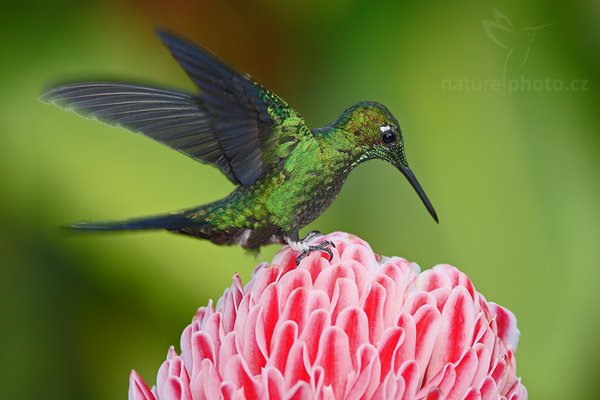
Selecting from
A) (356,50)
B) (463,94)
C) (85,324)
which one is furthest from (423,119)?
(85,324)

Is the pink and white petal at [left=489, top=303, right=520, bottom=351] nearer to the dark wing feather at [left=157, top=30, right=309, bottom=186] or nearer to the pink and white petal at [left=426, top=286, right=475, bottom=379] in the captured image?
the pink and white petal at [left=426, top=286, right=475, bottom=379]

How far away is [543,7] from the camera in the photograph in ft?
7.21

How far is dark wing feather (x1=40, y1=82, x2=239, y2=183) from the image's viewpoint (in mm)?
1138

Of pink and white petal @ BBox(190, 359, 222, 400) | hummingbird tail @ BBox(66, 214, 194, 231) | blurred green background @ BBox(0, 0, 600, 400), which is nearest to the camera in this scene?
hummingbird tail @ BBox(66, 214, 194, 231)

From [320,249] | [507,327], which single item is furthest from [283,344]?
[507,327]

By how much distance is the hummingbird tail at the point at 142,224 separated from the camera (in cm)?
98

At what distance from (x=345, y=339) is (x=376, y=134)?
0.87 ft

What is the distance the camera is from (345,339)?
1.05m

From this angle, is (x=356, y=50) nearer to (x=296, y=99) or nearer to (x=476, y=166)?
→ (x=296, y=99)

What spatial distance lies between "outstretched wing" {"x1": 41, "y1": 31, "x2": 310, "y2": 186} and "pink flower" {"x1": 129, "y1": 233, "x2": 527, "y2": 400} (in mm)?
133

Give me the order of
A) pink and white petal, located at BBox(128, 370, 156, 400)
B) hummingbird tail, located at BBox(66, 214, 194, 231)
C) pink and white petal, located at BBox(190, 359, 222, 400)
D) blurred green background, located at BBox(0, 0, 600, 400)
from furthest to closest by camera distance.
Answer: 1. blurred green background, located at BBox(0, 0, 600, 400)
2. pink and white petal, located at BBox(128, 370, 156, 400)
3. pink and white petal, located at BBox(190, 359, 222, 400)
4. hummingbird tail, located at BBox(66, 214, 194, 231)

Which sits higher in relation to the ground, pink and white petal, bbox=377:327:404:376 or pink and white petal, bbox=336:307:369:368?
pink and white petal, bbox=336:307:369:368

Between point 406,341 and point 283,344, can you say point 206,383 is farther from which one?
point 406,341

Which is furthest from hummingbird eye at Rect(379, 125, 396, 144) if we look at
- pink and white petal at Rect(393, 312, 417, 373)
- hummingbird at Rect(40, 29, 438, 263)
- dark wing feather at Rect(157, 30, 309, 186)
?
pink and white petal at Rect(393, 312, 417, 373)
